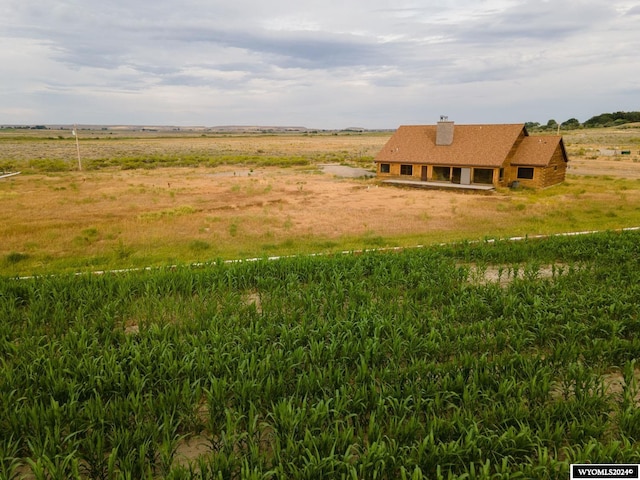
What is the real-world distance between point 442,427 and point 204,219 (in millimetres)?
18922

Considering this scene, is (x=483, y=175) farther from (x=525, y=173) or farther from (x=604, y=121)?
(x=604, y=121)

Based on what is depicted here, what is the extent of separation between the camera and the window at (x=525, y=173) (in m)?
34.0

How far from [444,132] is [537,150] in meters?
7.52

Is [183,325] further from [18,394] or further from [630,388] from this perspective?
[630,388]

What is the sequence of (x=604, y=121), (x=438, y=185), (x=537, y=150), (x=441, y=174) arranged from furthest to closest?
(x=604, y=121), (x=441, y=174), (x=438, y=185), (x=537, y=150)

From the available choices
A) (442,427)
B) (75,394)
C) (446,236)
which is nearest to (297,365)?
(442,427)

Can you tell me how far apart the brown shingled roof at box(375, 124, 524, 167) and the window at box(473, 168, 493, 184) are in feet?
3.89

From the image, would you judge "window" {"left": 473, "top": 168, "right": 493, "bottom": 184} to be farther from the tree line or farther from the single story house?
the tree line

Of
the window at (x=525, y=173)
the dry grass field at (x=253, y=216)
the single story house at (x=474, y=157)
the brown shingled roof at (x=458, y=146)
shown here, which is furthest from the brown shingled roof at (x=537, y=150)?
the dry grass field at (x=253, y=216)

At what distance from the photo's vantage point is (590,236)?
15.1 meters

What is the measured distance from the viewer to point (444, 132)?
37844 mm

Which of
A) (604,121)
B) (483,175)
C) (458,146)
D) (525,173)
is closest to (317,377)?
(483,175)

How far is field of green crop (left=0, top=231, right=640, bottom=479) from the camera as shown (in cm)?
464

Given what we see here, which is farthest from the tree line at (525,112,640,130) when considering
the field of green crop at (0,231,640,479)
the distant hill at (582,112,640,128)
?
the field of green crop at (0,231,640,479)
